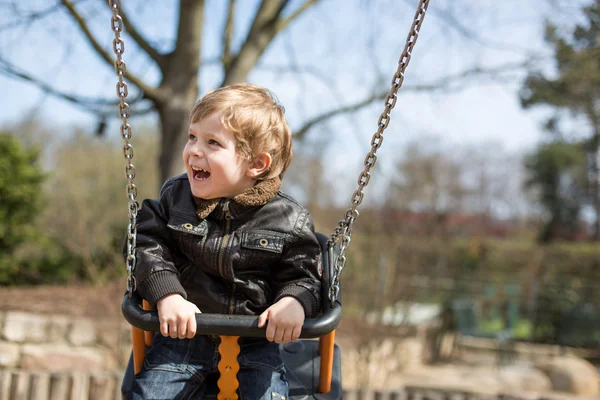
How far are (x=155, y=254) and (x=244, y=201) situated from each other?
12.2 inches

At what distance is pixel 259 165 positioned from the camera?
1.84 m

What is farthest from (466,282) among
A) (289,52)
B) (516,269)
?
(289,52)

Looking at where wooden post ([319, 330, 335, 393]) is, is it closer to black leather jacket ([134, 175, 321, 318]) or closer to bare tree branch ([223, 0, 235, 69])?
black leather jacket ([134, 175, 321, 318])

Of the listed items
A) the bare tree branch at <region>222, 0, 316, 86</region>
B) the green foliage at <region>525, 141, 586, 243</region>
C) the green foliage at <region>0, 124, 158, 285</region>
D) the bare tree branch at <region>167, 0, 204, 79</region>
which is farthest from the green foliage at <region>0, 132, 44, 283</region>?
the green foliage at <region>525, 141, 586, 243</region>

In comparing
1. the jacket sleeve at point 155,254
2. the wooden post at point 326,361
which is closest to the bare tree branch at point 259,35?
the jacket sleeve at point 155,254

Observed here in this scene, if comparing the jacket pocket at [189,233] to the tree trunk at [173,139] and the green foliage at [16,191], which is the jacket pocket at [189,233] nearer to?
the tree trunk at [173,139]

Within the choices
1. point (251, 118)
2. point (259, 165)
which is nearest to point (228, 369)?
point (259, 165)

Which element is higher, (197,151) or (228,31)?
(228,31)

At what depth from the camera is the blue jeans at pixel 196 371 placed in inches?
68.3

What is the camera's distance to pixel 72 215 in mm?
9352

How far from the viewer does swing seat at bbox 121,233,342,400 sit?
1.62 metres

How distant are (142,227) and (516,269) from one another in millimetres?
15709

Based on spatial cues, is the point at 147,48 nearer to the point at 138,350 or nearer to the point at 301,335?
the point at 138,350

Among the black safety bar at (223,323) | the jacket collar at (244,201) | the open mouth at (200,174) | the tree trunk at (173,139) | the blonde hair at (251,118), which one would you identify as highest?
the tree trunk at (173,139)
